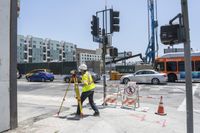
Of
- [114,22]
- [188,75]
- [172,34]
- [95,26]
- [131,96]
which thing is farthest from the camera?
[95,26]

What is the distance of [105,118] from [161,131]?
2.11 m

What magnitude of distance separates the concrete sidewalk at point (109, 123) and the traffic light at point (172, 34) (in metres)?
2.87

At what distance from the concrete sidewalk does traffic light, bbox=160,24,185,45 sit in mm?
2865

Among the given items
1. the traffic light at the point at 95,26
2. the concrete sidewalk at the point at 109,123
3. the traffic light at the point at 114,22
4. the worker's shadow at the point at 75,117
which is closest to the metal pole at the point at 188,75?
the concrete sidewalk at the point at 109,123

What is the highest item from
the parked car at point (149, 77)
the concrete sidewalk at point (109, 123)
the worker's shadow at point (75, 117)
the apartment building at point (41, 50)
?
the apartment building at point (41, 50)

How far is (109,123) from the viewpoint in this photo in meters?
8.76

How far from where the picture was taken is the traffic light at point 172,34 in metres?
6.13

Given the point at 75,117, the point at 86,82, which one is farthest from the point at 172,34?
the point at 75,117

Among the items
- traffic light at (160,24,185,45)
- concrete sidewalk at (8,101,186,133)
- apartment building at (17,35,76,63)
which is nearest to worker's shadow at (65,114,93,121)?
concrete sidewalk at (8,101,186,133)

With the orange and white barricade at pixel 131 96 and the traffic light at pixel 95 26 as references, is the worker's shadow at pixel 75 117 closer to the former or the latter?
the orange and white barricade at pixel 131 96

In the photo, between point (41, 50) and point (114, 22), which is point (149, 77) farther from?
point (41, 50)

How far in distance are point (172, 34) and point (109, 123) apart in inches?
146

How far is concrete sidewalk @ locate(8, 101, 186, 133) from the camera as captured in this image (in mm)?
7938

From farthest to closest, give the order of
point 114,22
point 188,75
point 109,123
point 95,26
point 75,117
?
1. point 95,26
2. point 114,22
3. point 75,117
4. point 109,123
5. point 188,75
